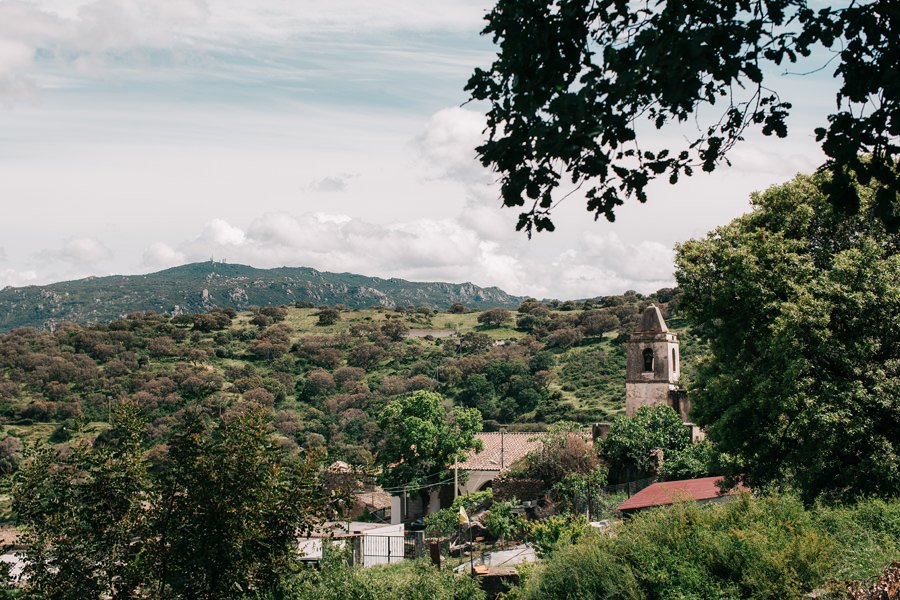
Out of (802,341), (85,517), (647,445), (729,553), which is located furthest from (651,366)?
(85,517)

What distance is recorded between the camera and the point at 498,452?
52.2 metres

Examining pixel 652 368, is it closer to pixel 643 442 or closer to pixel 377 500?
pixel 643 442

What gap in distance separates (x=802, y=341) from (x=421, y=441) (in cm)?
2835

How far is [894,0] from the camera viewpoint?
5.90m

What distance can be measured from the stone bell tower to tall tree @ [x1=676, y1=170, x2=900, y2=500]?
20.2 meters

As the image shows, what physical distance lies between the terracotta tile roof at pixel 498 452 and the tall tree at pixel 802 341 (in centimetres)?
2721

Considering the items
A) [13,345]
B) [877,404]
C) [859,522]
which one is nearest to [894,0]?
[859,522]

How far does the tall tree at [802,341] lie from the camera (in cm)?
1944

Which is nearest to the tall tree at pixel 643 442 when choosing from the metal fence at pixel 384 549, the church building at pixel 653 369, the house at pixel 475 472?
the church building at pixel 653 369

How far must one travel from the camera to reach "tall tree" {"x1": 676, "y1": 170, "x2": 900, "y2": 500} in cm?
1944

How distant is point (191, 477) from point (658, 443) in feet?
97.6

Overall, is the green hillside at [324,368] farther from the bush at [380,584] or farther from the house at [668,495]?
the bush at [380,584]

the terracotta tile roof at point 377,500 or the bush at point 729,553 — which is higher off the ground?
the bush at point 729,553

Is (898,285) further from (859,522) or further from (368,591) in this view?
(368,591)
